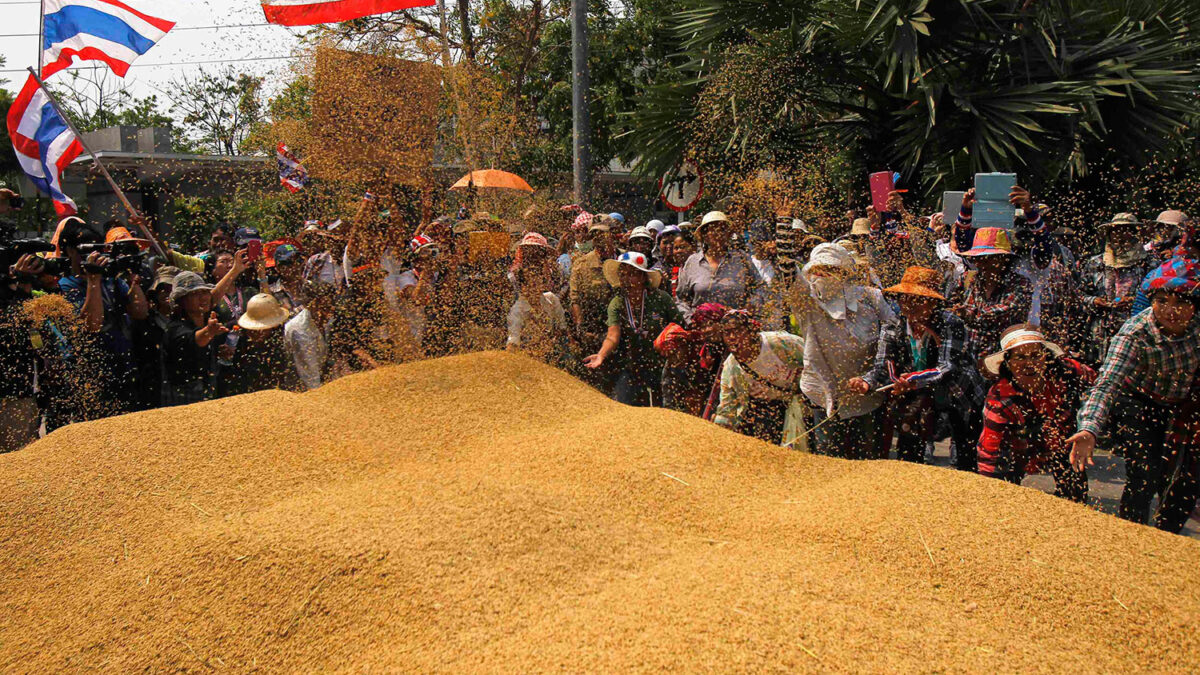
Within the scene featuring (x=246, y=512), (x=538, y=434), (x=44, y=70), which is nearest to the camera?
(x=246, y=512)

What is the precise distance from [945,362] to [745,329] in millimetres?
933

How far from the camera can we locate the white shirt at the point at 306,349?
4.75 meters

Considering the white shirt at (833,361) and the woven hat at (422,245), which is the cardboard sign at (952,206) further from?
the woven hat at (422,245)

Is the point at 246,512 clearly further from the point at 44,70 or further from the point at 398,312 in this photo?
the point at 44,70

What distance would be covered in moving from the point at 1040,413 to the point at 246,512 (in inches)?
125

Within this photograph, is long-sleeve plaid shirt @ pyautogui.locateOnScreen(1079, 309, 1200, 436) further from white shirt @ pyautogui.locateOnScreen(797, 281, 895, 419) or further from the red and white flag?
the red and white flag

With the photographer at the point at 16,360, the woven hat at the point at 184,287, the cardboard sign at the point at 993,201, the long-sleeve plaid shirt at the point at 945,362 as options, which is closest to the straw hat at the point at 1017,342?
the long-sleeve plaid shirt at the point at 945,362

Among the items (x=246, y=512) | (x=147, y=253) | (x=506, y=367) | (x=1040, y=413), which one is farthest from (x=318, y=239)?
(x=1040, y=413)

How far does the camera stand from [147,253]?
5645 millimetres

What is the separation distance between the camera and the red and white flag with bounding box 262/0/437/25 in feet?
19.2

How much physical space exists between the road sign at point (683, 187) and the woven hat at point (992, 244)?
444 cm

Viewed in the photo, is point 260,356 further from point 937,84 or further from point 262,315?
point 937,84

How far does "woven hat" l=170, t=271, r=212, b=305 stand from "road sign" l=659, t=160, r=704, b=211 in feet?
16.5

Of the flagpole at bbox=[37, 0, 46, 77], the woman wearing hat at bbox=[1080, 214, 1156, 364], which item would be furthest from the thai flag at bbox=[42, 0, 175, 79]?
→ the woman wearing hat at bbox=[1080, 214, 1156, 364]
